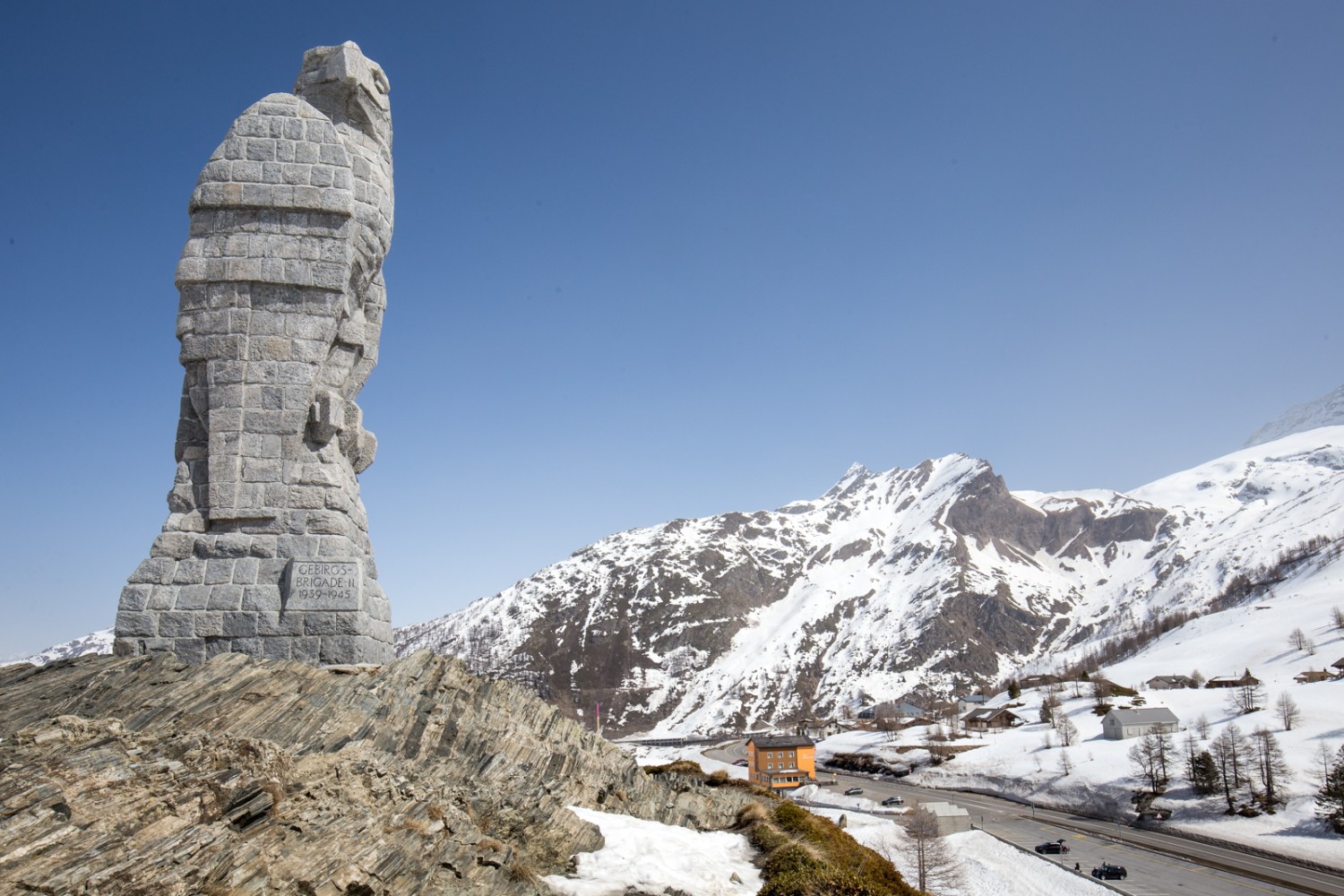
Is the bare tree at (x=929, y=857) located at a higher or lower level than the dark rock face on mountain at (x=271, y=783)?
lower

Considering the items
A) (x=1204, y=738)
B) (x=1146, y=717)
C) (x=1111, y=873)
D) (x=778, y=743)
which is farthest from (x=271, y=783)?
(x=1146, y=717)

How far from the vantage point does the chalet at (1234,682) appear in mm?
102562

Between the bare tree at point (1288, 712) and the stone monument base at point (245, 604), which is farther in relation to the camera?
the bare tree at point (1288, 712)

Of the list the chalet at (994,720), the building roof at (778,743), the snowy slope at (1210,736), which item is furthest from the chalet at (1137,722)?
the building roof at (778,743)

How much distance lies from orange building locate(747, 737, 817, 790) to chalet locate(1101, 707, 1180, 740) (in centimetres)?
3603

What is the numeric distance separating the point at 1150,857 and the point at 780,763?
34552mm

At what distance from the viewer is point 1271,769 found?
63.6 meters

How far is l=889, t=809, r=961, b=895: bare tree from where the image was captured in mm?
43859

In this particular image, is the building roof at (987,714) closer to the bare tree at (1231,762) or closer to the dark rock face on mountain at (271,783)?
the bare tree at (1231,762)

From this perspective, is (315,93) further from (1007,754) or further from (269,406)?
(1007,754)

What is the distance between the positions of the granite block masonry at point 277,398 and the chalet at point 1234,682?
392 ft

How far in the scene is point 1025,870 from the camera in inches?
1950

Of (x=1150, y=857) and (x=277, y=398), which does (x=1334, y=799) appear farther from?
(x=277, y=398)

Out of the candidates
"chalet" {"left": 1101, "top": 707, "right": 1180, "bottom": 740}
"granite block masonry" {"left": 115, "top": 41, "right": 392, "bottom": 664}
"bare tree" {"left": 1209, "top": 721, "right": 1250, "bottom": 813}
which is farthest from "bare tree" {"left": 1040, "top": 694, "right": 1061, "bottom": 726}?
"granite block masonry" {"left": 115, "top": 41, "right": 392, "bottom": 664}
